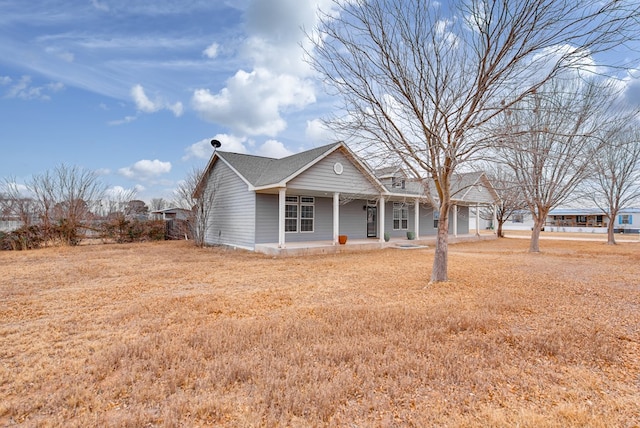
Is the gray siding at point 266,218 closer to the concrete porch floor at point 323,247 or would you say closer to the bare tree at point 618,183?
the concrete porch floor at point 323,247

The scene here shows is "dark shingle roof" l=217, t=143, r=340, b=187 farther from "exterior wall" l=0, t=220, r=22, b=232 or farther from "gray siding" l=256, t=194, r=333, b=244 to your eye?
"exterior wall" l=0, t=220, r=22, b=232

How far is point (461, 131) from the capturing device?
6730mm

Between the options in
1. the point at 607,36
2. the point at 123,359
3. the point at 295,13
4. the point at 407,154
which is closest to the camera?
the point at 123,359

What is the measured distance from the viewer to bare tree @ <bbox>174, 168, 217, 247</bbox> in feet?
54.2

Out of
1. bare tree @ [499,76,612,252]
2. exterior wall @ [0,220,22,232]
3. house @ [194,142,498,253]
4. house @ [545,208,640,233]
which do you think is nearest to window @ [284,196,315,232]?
house @ [194,142,498,253]

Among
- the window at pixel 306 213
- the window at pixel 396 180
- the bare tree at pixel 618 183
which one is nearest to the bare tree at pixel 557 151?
the window at pixel 396 180

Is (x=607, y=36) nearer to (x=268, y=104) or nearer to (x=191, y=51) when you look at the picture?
(x=268, y=104)

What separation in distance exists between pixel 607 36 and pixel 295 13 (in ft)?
18.2

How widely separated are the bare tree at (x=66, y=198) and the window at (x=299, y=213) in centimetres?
1141

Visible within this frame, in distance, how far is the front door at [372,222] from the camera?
60.7ft

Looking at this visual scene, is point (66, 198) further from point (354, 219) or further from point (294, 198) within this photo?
point (354, 219)

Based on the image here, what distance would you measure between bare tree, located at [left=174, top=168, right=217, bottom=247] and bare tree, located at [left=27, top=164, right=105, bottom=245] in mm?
5259

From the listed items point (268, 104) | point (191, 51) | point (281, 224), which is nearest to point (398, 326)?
point (281, 224)

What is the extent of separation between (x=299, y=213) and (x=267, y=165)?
134 inches
